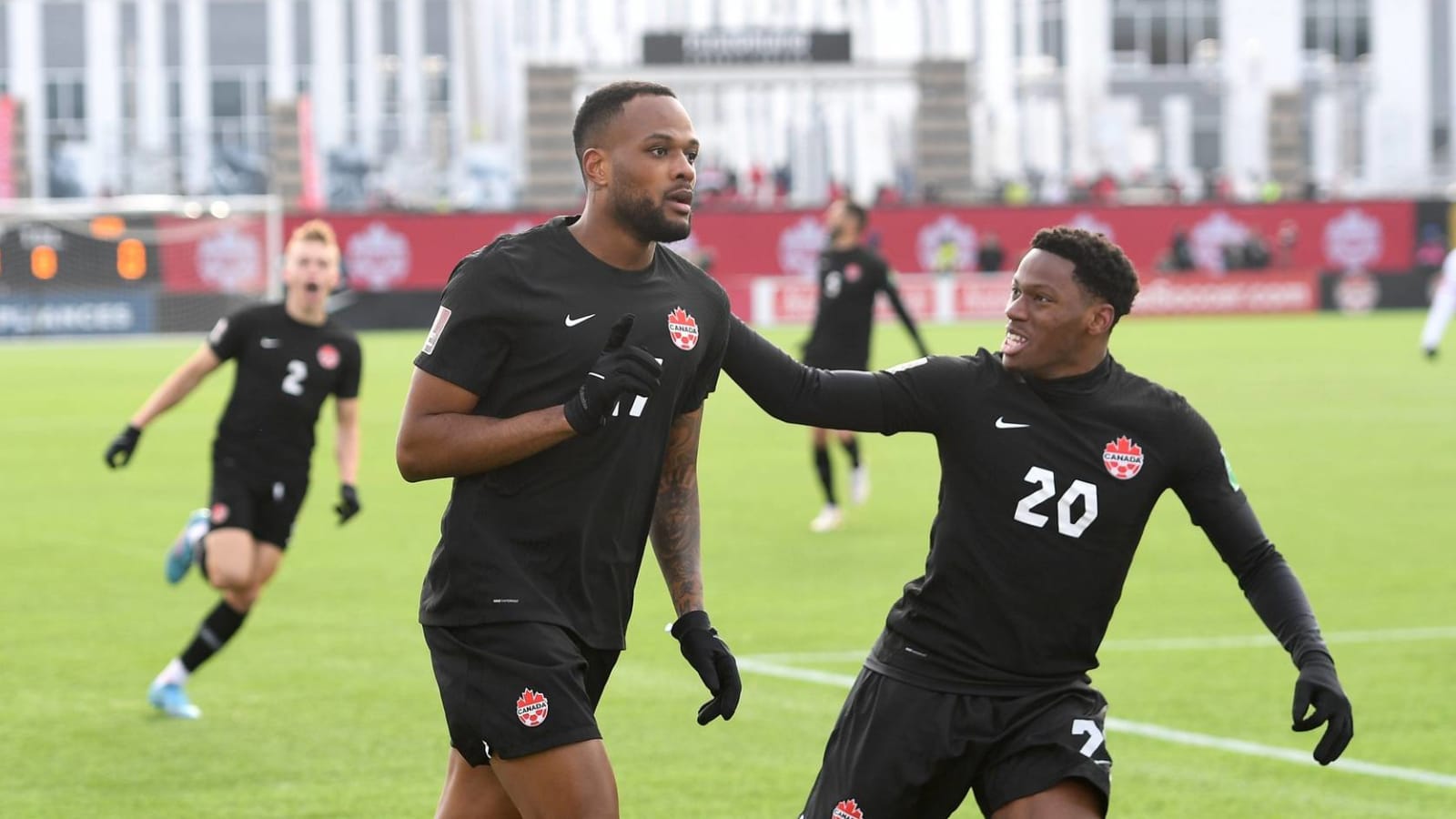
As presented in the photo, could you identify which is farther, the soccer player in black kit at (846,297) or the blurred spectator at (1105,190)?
the blurred spectator at (1105,190)

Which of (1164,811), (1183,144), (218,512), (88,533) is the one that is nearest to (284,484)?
(218,512)

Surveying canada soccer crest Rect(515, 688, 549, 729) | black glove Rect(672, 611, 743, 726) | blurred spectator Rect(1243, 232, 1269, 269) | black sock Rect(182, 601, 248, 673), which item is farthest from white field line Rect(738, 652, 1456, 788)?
blurred spectator Rect(1243, 232, 1269, 269)

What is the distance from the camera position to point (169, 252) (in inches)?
1677

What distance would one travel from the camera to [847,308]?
15.8 meters

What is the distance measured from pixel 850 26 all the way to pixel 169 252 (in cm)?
2312

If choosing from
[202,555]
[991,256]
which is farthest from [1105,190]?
[202,555]

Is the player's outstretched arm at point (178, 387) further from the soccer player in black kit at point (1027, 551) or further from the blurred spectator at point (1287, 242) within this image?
the blurred spectator at point (1287, 242)

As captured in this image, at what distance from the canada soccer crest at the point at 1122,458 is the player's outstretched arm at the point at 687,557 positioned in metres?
1.04

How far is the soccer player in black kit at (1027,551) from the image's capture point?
5.18 meters

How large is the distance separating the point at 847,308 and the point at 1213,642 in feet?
18.2

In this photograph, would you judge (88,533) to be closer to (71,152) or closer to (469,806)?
(469,806)

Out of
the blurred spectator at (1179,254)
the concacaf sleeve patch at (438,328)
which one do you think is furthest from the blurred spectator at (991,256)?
the concacaf sleeve patch at (438,328)

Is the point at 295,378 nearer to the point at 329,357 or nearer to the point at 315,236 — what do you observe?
the point at 329,357

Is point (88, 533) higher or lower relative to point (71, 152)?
lower
